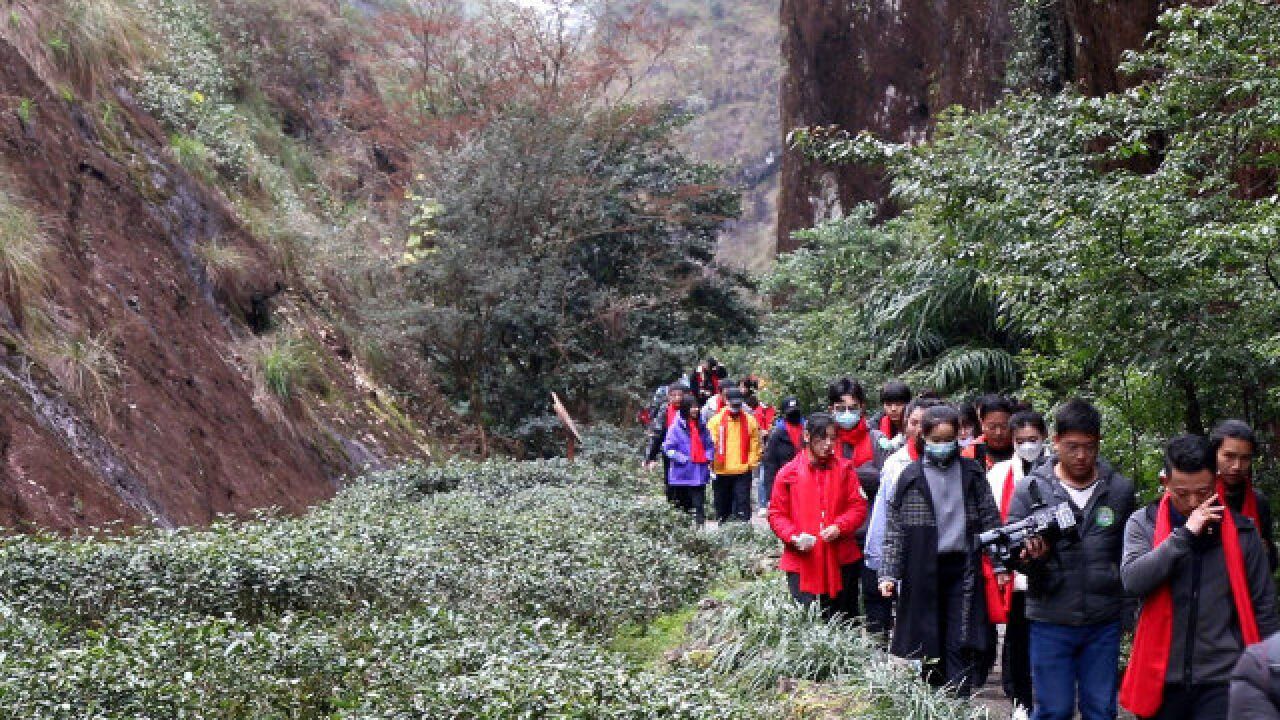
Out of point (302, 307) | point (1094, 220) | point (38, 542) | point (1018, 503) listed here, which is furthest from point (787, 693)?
point (302, 307)

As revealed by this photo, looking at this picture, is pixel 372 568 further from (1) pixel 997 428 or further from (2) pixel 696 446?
(2) pixel 696 446

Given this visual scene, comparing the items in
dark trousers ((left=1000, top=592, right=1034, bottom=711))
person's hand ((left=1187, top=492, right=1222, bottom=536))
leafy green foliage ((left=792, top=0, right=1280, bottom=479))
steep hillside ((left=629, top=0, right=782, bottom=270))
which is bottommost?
dark trousers ((left=1000, top=592, right=1034, bottom=711))

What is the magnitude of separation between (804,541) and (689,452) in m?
6.99

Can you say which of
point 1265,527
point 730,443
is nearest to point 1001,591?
point 1265,527

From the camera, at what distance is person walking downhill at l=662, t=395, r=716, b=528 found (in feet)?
50.6

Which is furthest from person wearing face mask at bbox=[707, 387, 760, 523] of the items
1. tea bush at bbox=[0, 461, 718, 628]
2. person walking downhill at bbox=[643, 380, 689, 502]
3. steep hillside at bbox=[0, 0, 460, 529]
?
steep hillside at bbox=[0, 0, 460, 529]

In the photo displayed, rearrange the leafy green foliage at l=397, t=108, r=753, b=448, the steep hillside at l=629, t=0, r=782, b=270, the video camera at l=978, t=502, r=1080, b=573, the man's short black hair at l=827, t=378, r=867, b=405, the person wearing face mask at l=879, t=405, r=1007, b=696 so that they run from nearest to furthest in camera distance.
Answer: the video camera at l=978, t=502, r=1080, b=573 < the person wearing face mask at l=879, t=405, r=1007, b=696 < the man's short black hair at l=827, t=378, r=867, b=405 < the leafy green foliage at l=397, t=108, r=753, b=448 < the steep hillside at l=629, t=0, r=782, b=270

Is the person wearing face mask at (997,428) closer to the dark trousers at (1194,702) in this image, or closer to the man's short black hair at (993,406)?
the man's short black hair at (993,406)

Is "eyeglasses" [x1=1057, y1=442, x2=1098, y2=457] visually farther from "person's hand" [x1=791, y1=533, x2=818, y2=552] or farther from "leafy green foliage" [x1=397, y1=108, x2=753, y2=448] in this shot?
"leafy green foliage" [x1=397, y1=108, x2=753, y2=448]

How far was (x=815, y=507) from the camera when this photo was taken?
8578 mm

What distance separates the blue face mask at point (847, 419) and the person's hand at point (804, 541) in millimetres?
1356

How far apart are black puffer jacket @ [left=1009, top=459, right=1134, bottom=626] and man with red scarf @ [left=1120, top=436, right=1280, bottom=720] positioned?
75cm

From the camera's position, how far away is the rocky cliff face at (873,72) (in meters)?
23.3

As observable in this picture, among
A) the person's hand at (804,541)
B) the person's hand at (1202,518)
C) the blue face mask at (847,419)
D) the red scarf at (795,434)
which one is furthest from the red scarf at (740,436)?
the person's hand at (1202,518)
